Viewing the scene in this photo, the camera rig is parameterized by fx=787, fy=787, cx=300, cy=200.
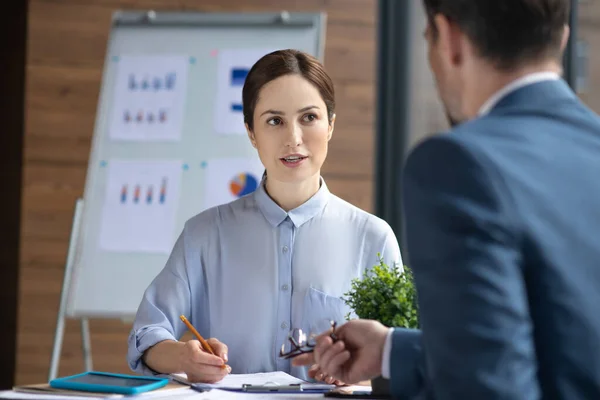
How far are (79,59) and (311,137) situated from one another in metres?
2.65

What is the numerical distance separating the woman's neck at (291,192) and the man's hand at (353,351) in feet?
2.27

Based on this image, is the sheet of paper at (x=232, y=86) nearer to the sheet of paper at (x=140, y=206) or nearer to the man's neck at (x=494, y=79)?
the sheet of paper at (x=140, y=206)

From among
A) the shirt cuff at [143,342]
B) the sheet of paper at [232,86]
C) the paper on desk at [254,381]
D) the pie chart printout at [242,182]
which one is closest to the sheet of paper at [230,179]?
the pie chart printout at [242,182]

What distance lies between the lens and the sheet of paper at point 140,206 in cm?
316

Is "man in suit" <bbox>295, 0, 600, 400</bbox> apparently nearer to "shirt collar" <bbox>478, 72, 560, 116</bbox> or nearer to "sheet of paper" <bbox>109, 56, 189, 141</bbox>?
"shirt collar" <bbox>478, 72, 560, 116</bbox>

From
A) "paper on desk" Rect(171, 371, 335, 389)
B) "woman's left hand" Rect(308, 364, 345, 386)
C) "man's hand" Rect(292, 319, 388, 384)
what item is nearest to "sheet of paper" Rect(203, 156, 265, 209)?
"paper on desk" Rect(171, 371, 335, 389)

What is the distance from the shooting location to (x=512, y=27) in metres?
0.96

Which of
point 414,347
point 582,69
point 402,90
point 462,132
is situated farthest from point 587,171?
point 402,90

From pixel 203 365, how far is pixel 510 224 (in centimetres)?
81

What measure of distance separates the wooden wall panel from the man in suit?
122 inches

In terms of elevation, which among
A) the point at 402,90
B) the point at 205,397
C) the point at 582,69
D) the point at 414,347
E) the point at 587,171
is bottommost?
the point at 205,397

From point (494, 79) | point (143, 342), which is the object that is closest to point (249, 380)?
point (143, 342)

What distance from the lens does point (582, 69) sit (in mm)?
2377

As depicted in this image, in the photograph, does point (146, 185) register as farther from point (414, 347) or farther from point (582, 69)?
point (414, 347)
